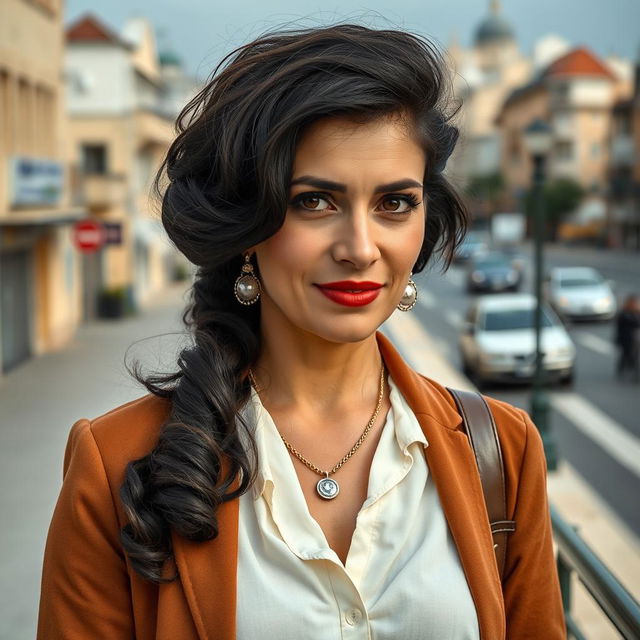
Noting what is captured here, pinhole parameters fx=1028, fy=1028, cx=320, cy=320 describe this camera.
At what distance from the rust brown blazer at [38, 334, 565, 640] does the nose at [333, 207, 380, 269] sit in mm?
473

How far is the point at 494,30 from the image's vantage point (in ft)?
455

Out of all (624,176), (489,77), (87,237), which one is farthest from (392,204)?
(489,77)

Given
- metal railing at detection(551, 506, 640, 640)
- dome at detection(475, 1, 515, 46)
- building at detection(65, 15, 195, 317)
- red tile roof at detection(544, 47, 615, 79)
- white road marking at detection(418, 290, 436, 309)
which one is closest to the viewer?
metal railing at detection(551, 506, 640, 640)

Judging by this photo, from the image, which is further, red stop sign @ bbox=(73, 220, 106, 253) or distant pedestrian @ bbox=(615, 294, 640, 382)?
red stop sign @ bbox=(73, 220, 106, 253)

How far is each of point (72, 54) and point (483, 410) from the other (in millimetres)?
33075

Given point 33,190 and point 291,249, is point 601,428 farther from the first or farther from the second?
point 291,249

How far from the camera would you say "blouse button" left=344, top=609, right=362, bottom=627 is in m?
2.16

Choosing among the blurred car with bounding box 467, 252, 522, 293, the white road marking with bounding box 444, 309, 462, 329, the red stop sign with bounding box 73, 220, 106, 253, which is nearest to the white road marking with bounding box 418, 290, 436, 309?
the white road marking with bounding box 444, 309, 462, 329

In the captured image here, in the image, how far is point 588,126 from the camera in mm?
83438

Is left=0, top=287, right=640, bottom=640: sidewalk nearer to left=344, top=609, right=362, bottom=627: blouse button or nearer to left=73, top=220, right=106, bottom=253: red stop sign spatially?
left=344, top=609, right=362, bottom=627: blouse button

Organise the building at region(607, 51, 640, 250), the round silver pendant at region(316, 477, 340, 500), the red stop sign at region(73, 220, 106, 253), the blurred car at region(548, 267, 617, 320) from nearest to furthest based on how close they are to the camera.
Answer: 1. the round silver pendant at region(316, 477, 340, 500)
2. the red stop sign at region(73, 220, 106, 253)
3. the blurred car at region(548, 267, 617, 320)
4. the building at region(607, 51, 640, 250)

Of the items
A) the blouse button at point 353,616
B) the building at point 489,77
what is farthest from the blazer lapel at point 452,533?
the building at point 489,77

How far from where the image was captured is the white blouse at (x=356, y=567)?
2.15 metres

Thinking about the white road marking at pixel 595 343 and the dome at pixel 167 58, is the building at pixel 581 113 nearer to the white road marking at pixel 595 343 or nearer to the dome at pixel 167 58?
the dome at pixel 167 58
